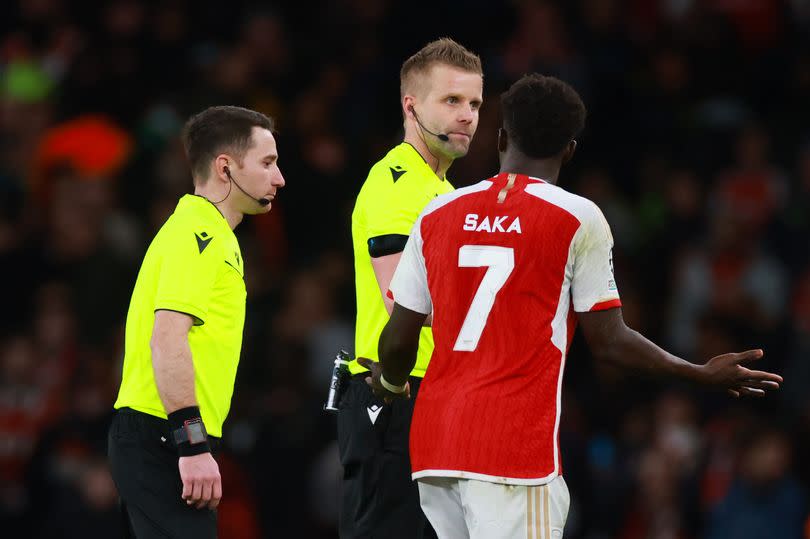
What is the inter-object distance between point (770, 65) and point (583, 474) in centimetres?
494

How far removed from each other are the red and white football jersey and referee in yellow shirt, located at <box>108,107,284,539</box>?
96 centimetres

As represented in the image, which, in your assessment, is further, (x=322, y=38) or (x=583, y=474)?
(x=322, y=38)

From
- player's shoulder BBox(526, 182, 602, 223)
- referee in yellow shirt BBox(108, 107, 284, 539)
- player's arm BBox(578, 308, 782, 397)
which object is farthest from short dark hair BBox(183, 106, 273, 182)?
player's arm BBox(578, 308, 782, 397)

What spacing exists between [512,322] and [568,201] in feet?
1.44

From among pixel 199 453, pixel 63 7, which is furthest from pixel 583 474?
pixel 63 7

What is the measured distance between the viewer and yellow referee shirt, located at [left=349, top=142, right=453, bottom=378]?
5809mm

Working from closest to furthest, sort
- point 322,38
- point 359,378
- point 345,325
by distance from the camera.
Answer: point 359,378
point 345,325
point 322,38

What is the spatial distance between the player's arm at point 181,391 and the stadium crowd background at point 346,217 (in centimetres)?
486

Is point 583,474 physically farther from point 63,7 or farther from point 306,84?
point 63,7

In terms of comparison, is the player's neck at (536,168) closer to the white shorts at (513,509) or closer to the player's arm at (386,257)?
the player's arm at (386,257)

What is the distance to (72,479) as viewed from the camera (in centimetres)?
1048

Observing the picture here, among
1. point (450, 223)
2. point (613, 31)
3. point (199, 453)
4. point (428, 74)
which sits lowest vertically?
point (199, 453)

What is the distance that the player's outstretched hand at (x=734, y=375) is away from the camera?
4867 mm

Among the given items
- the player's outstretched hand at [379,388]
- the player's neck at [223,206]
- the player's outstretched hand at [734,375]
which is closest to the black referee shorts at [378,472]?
the player's outstretched hand at [379,388]
